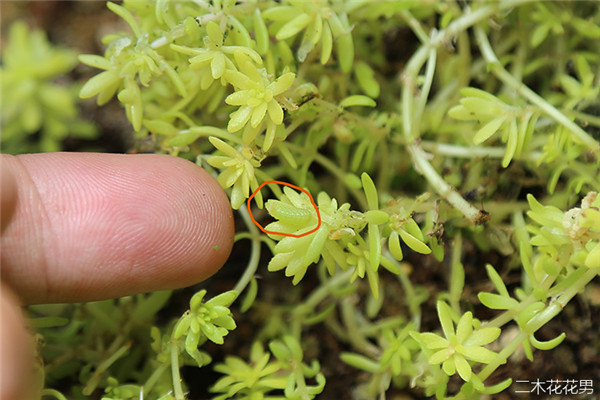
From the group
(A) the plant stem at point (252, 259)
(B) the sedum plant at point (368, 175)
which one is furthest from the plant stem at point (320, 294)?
(A) the plant stem at point (252, 259)

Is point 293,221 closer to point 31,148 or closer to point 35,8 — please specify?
point 31,148

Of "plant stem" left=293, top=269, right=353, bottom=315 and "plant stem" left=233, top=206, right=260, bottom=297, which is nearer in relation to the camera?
"plant stem" left=233, top=206, right=260, bottom=297

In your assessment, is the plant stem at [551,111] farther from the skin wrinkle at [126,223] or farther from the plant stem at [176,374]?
the plant stem at [176,374]

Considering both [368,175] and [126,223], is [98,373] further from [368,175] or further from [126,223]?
[368,175]

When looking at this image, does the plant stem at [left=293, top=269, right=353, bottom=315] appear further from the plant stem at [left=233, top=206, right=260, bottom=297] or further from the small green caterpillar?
the small green caterpillar

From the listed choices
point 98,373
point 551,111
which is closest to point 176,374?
point 98,373

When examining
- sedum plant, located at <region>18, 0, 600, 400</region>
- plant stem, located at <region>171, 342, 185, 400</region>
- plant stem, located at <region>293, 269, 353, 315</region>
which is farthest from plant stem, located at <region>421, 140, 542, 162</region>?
plant stem, located at <region>171, 342, 185, 400</region>

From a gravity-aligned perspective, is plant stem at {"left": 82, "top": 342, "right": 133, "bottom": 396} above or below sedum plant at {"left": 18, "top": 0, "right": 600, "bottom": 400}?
below
